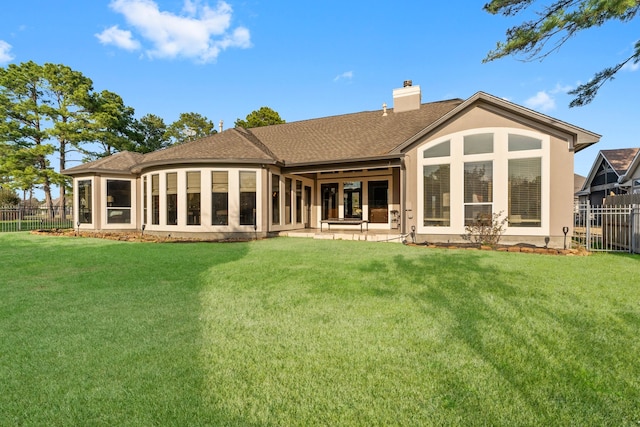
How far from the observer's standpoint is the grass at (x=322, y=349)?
6.77ft

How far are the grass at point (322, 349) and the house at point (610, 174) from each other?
16683 millimetres

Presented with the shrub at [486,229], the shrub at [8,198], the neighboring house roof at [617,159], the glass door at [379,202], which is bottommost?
the shrub at [486,229]

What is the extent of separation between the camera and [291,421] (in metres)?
1.95

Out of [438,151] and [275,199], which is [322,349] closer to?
[438,151]

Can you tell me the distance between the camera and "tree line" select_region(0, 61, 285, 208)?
2316cm

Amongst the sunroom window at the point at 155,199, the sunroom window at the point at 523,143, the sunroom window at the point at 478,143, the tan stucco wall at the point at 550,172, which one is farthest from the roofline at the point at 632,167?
the sunroom window at the point at 155,199

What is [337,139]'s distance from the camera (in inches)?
600

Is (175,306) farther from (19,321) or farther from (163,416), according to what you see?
(163,416)

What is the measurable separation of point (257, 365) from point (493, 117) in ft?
34.6

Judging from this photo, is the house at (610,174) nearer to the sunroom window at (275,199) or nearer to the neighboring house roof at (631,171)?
the neighboring house roof at (631,171)

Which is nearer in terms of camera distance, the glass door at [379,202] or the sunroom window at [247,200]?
the sunroom window at [247,200]

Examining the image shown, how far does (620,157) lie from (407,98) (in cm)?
1593

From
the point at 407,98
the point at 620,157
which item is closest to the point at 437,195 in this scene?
the point at 407,98

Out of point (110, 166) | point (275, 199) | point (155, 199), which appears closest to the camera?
point (275, 199)
